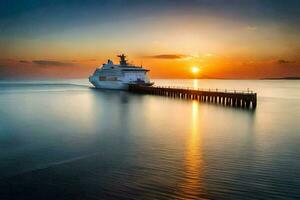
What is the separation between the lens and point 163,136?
75.7ft

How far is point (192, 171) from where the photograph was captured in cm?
1384

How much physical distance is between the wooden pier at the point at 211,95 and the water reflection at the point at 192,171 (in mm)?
25523

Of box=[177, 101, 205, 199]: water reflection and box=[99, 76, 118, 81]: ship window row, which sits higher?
box=[99, 76, 118, 81]: ship window row

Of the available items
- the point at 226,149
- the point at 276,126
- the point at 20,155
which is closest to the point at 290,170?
the point at 226,149

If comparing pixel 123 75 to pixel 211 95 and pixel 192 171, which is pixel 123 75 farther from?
pixel 192 171

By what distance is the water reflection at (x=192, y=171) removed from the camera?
1095cm

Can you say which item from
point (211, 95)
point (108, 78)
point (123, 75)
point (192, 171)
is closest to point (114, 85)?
point (108, 78)

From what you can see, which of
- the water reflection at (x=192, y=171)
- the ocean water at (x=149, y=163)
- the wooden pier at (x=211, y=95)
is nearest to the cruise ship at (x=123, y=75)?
the wooden pier at (x=211, y=95)

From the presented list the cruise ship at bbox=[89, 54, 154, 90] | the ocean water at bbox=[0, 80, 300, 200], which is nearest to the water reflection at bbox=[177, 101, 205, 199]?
the ocean water at bbox=[0, 80, 300, 200]

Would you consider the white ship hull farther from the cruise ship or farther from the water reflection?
the water reflection

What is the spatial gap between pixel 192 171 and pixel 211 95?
42370 mm

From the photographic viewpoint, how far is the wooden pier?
45.9 metres

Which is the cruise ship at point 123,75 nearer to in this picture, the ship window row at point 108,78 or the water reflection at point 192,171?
the ship window row at point 108,78

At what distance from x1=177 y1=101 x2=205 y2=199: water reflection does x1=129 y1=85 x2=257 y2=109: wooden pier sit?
25523mm
